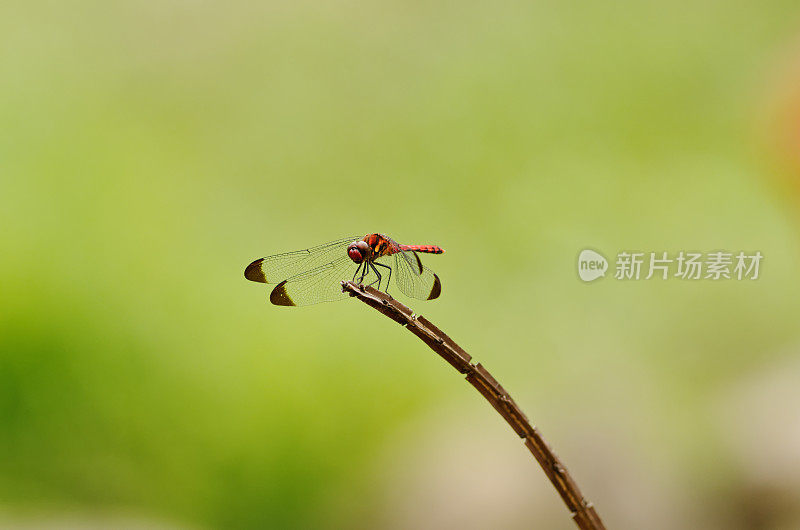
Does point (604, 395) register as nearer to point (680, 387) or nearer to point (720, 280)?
point (680, 387)

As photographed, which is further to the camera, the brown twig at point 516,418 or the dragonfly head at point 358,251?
the dragonfly head at point 358,251

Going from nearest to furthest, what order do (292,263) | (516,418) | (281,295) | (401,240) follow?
(516,418) → (281,295) → (292,263) → (401,240)

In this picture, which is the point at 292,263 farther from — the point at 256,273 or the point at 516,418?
the point at 516,418

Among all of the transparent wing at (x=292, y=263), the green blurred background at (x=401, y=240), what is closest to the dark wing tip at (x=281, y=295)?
the transparent wing at (x=292, y=263)

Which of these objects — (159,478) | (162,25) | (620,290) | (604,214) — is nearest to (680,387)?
(620,290)

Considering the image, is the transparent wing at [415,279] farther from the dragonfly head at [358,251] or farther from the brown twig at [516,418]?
the brown twig at [516,418]

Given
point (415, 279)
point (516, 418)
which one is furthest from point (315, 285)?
point (516, 418)

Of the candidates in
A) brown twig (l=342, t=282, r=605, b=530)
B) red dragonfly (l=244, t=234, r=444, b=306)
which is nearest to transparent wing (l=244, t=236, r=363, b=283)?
red dragonfly (l=244, t=234, r=444, b=306)
